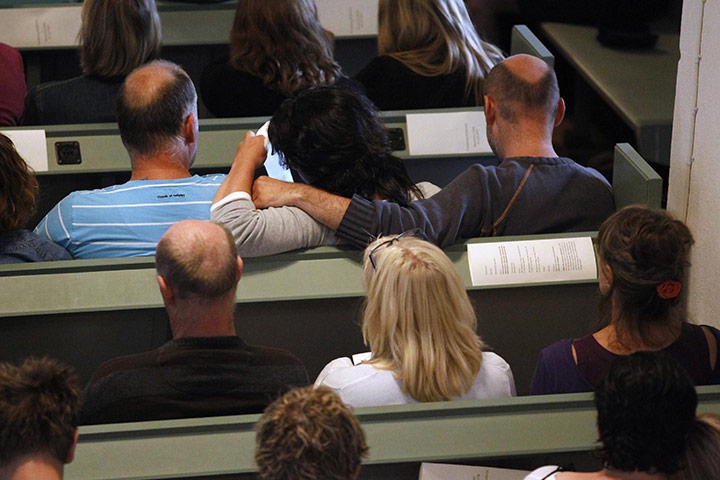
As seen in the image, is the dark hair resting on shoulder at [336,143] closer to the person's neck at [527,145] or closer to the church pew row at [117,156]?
the person's neck at [527,145]

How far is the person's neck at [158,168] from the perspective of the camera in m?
2.68

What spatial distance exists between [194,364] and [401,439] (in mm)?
435

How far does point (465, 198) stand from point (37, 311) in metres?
1.13

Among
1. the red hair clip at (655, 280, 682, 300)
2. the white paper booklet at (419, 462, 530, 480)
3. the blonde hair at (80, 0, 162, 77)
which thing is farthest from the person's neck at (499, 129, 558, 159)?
the blonde hair at (80, 0, 162, 77)

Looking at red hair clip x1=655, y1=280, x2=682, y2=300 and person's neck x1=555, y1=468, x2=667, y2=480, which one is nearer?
person's neck x1=555, y1=468, x2=667, y2=480

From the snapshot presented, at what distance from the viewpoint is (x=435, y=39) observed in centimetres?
346

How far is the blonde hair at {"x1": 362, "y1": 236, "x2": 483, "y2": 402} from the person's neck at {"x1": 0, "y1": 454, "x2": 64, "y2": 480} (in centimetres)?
77

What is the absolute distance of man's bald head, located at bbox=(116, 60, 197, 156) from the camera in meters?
2.68

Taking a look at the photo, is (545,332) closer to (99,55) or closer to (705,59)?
(705,59)

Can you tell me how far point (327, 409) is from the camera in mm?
1414

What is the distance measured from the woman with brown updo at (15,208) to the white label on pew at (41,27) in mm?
1943

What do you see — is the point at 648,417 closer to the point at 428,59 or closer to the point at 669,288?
the point at 669,288

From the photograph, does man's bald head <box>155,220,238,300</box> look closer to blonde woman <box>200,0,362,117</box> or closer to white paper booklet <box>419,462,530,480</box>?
white paper booklet <box>419,462,530,480</box>

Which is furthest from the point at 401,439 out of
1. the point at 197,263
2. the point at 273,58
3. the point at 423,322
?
the point at 273,58
